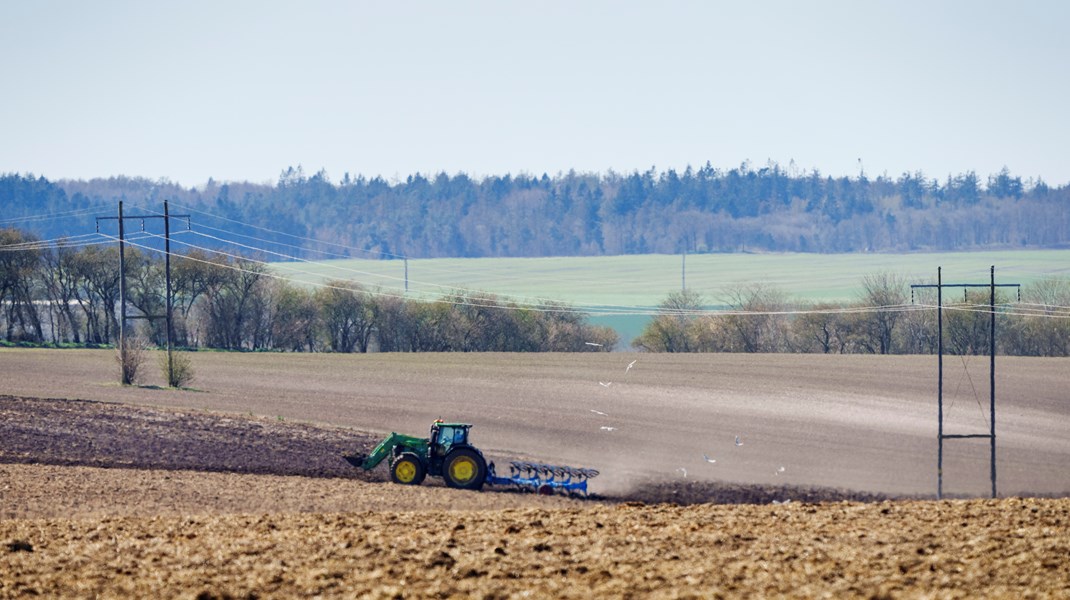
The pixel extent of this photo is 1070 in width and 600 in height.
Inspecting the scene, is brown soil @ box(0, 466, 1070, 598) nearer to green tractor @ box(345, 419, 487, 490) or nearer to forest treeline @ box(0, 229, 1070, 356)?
green tractor @ box(345, 419, 487, 490)

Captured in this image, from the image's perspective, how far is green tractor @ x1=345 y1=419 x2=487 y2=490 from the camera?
27.4 metres

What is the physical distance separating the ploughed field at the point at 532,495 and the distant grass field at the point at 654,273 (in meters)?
51.1

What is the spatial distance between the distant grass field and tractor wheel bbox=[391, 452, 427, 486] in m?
71.6

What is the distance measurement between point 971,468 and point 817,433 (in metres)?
5.11

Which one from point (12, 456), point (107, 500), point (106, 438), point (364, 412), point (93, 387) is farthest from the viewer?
point (93, 387)

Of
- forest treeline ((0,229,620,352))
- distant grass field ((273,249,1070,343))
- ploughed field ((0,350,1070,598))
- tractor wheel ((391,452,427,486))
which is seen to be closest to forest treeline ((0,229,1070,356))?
forest treeline ((0,229,620,352))

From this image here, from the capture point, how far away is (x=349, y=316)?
3152 inches

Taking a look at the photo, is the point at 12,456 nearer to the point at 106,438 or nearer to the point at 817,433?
the point at 106,438

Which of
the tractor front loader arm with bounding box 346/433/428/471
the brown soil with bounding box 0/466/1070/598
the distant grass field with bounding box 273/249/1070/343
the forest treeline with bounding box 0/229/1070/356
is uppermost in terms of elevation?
the distant grass field with bounding box 273/249/1070/343

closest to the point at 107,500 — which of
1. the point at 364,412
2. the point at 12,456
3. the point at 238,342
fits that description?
the point at 12,456

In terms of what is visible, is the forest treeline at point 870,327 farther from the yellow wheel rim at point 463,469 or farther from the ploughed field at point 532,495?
the yellow wheel rim at point 463,469

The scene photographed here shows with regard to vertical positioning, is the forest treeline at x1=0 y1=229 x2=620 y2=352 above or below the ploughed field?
above

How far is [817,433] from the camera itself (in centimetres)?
3800

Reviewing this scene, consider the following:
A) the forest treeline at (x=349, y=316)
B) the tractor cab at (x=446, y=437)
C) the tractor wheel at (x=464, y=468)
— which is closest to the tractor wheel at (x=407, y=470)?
the tractor cab at (x=446, y=437)
